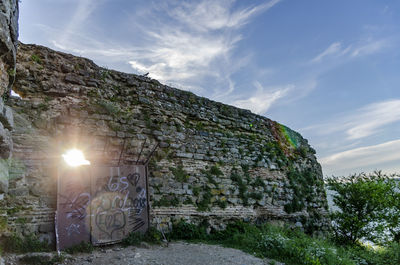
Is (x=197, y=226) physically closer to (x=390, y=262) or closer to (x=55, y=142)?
(x=55, y=142)

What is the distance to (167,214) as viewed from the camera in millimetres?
6168

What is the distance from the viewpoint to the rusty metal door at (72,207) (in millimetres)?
4715

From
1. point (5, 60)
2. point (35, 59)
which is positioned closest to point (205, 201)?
point (35, 59)

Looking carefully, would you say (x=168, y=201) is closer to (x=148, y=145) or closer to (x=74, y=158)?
(x=148, y=145)

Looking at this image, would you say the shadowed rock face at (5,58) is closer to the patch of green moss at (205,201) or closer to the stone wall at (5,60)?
the stone wall at (5,60)

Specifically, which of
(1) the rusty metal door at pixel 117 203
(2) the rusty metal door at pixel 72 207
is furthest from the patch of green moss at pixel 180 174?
(2) the rusty metal door at pixel 72 207

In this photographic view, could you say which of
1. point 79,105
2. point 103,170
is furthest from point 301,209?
point 79,105

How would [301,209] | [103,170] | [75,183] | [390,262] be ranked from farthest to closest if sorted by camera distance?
[301,209], [390,262], [103,170], [75,183]

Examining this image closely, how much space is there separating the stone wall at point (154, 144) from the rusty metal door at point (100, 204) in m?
0.20

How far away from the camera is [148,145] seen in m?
6.45

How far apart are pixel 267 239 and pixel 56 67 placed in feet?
20.1

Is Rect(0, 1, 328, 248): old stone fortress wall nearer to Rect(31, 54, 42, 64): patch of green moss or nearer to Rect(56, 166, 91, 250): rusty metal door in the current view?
Rect(31, 54, 42, 64): patch of green moss

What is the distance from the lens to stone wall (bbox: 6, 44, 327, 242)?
481 cm

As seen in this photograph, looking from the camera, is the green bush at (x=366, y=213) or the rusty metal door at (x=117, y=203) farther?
the green bush at (x=366, y=213)
